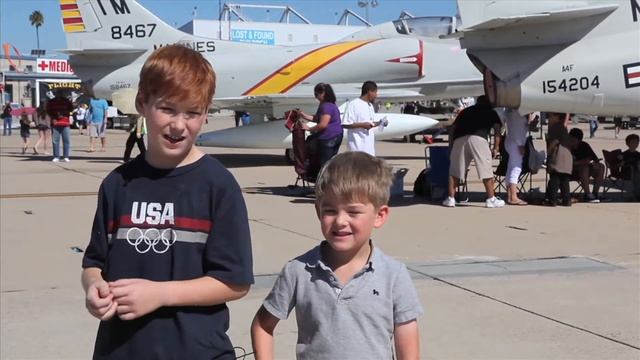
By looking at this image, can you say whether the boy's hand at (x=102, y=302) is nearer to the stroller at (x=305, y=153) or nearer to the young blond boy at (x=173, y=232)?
the young blond boy at (x=173, y=232)

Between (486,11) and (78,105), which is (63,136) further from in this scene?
(78,105)

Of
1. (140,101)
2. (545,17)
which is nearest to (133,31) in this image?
(545,17)

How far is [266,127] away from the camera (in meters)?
18.4

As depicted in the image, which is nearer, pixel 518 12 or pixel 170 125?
pixel 170 125

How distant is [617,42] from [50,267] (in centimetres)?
788

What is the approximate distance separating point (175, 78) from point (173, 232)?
17.4 inches

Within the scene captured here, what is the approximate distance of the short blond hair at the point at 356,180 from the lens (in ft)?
8.13

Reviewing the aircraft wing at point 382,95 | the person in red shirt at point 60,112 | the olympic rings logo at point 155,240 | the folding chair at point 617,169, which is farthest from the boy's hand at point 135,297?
the person in red shirt at point 60,112

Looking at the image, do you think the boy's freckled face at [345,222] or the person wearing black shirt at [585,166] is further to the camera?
the person wearing black shirt at [585,166]

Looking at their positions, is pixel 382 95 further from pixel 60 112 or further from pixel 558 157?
pixel 558 157

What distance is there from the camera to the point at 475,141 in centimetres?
1109

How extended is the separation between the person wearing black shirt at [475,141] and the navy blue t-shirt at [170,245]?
896 centimetres

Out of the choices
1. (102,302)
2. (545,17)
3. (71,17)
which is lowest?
(102,302)

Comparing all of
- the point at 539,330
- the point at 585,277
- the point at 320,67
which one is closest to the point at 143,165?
the point at 539,330
